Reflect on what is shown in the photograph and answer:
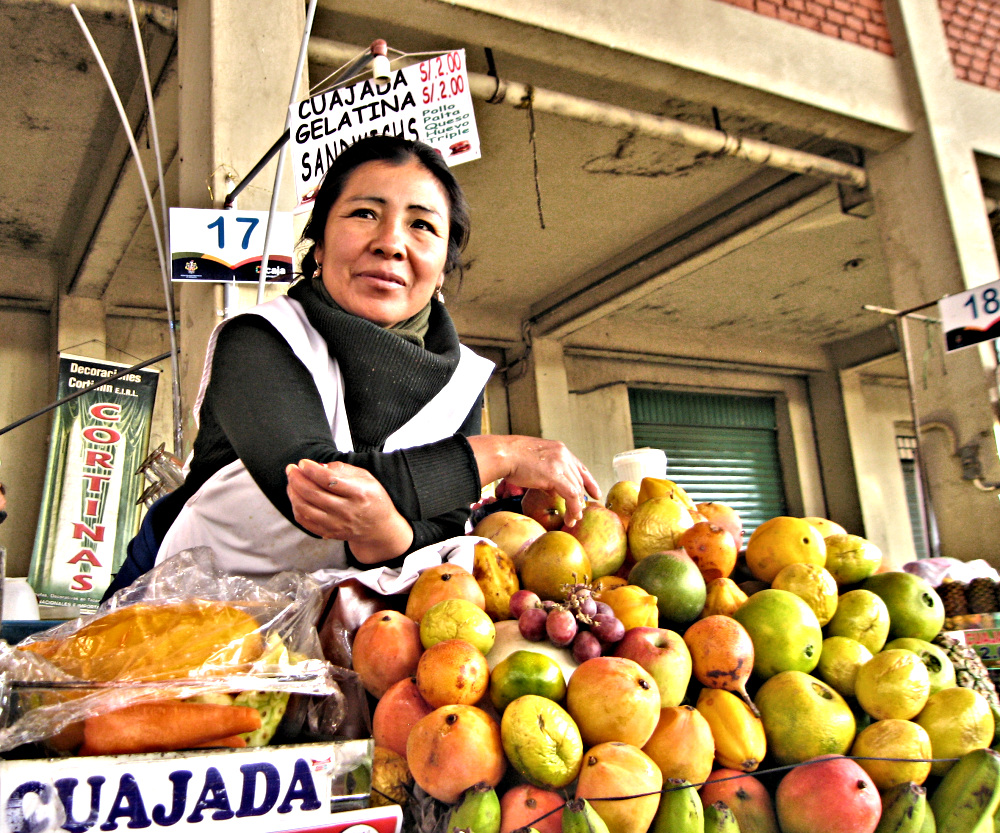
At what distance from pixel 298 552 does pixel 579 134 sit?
16.2ft

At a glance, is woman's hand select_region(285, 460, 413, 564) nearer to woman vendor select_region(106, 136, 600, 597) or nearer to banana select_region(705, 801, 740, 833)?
woman vendor select_region(106, 136, 600, 597)

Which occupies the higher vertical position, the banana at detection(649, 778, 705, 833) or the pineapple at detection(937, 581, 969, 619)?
the pineapple at detection(937, 581, 969, 619)

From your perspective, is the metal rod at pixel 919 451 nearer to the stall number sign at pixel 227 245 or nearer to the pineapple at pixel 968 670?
the stall number sign at pixel 227 245

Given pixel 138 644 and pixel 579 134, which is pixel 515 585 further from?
pixel 579 134

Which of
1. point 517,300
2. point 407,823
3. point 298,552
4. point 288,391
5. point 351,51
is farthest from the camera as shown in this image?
point 517,300

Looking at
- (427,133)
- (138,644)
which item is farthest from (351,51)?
(138,644)

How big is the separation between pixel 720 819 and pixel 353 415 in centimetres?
89

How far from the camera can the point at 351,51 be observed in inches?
170

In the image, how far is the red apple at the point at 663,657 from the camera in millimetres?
1161

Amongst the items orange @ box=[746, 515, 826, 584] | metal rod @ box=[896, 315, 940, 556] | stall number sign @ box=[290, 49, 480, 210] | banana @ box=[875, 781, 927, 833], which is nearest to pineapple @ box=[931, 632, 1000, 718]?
orange @ box=[746, 515, 826, 584]

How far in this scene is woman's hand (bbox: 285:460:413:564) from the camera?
1.13 meters

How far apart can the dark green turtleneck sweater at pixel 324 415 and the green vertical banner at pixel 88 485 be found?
4.75m

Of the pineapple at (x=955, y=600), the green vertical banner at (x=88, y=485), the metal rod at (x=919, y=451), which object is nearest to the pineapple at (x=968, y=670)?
the pineapple at (x=955, y=600)

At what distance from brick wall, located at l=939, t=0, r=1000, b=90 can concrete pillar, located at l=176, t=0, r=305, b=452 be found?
5.12 m
